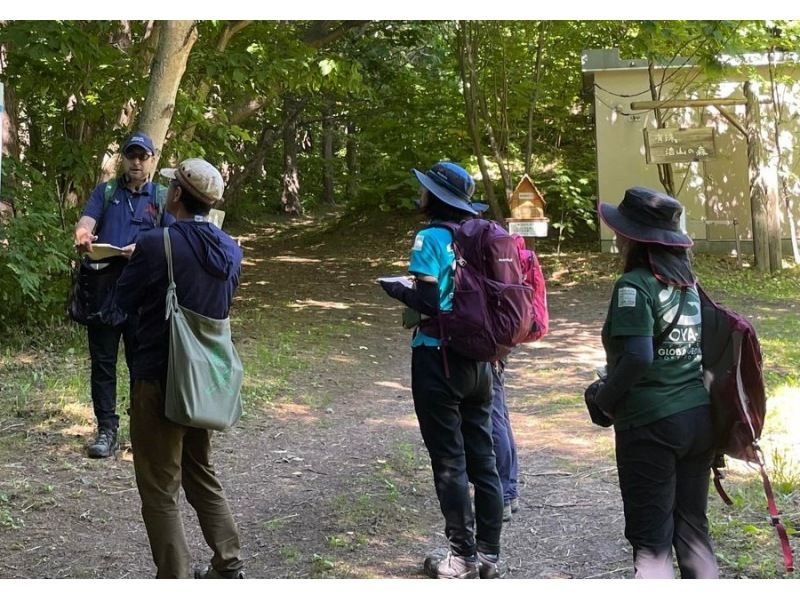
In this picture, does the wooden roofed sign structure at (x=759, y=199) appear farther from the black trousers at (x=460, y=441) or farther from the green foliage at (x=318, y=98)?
the black trousers at (x=460, y=441)

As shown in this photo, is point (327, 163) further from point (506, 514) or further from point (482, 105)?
point (506, 514)

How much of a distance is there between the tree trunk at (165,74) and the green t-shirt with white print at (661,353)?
4.56 metres

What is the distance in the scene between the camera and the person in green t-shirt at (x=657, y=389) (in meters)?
3.19

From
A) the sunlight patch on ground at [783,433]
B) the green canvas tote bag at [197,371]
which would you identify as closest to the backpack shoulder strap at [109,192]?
the green canvas tote bag at [197,371]

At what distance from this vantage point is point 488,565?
4.03 metres

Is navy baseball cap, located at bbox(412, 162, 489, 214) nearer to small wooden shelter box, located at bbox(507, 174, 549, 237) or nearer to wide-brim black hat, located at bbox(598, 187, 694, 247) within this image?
wide-brim black hat, located at bbox(598, 187, 694, 247)

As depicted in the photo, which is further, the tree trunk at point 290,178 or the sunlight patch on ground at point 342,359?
the tree trunk at point 290,178

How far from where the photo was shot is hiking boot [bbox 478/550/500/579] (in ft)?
13.1

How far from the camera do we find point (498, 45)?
704 inches

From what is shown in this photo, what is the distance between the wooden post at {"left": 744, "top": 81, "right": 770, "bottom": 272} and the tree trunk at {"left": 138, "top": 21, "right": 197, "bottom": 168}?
12.0 meters

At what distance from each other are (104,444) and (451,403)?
2.87 metres

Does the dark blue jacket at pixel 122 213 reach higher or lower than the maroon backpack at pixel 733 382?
higher

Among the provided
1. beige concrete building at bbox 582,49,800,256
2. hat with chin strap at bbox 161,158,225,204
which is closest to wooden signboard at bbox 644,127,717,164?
beige concrete building at bbox 582,49,800,256

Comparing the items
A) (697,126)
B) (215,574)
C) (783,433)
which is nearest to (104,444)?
(215,574)
